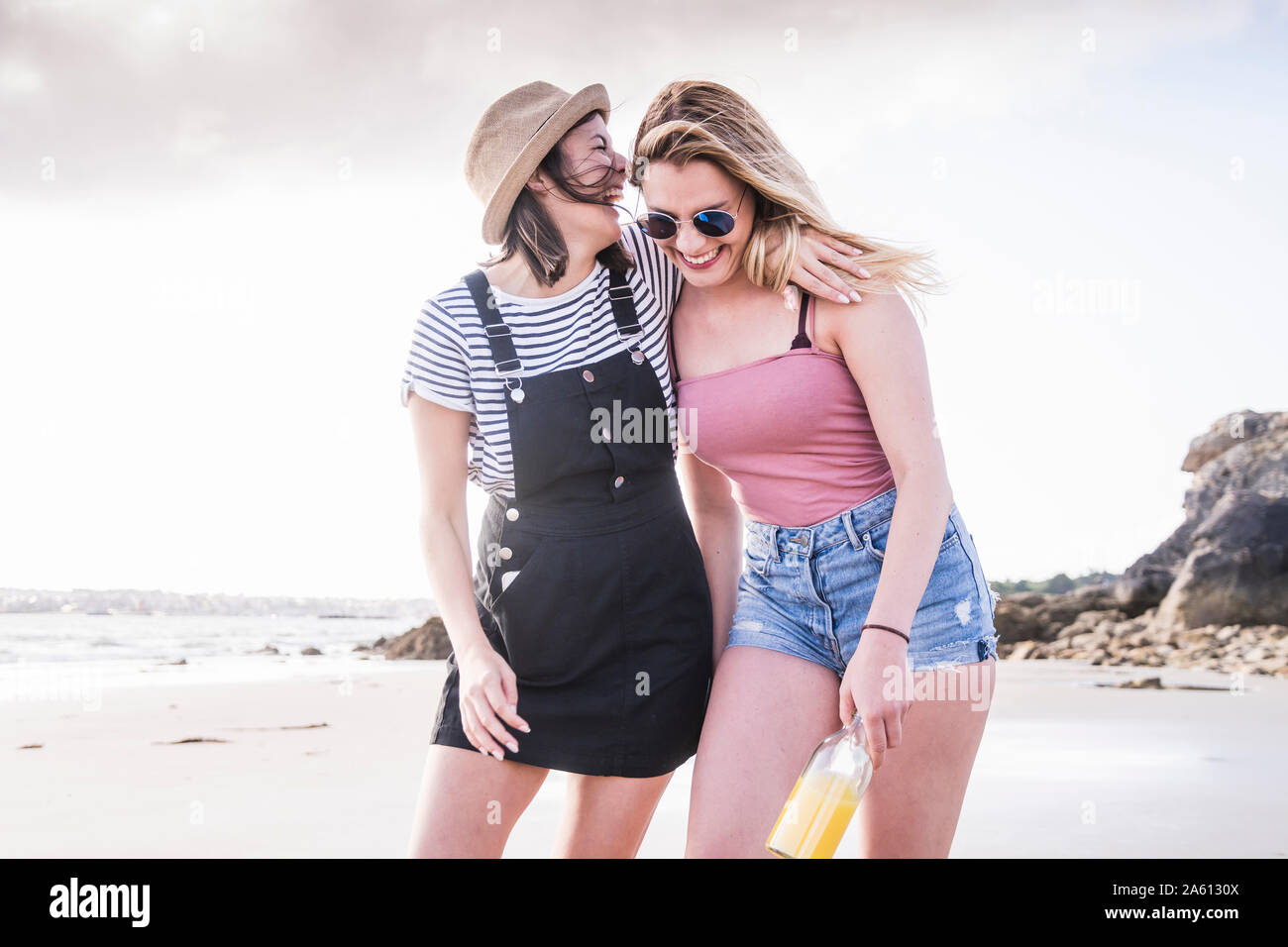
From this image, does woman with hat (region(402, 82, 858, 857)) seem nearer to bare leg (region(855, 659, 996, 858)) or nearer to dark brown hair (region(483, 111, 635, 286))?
dark brown hair (region(483, 111, 635, 286))

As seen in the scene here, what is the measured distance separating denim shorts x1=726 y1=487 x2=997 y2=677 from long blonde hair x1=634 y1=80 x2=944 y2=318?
0.55 metres

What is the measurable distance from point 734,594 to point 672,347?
26.3 inches

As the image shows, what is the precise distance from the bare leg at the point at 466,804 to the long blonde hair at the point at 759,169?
133 centimetres

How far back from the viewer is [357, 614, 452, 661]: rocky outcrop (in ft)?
53.6

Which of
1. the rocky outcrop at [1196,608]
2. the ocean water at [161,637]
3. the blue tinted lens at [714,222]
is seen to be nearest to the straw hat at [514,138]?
the blue tinted lens at [714,222]

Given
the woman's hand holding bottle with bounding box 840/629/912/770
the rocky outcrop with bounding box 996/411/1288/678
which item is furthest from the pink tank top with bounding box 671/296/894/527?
the rocky outcrop with bounding box 996/411/1288/678

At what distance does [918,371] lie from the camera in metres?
2.49

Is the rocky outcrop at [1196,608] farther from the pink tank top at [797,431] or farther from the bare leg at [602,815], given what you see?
the bare leg at [602,815]

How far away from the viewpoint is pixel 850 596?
2.51 metres

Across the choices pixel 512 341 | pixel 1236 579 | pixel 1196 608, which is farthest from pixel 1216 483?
pixel 512 341

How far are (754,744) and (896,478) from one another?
26.8 inches

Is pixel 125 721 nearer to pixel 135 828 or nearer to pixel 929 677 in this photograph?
pixel 135 828

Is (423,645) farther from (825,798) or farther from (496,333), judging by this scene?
(825,798)
